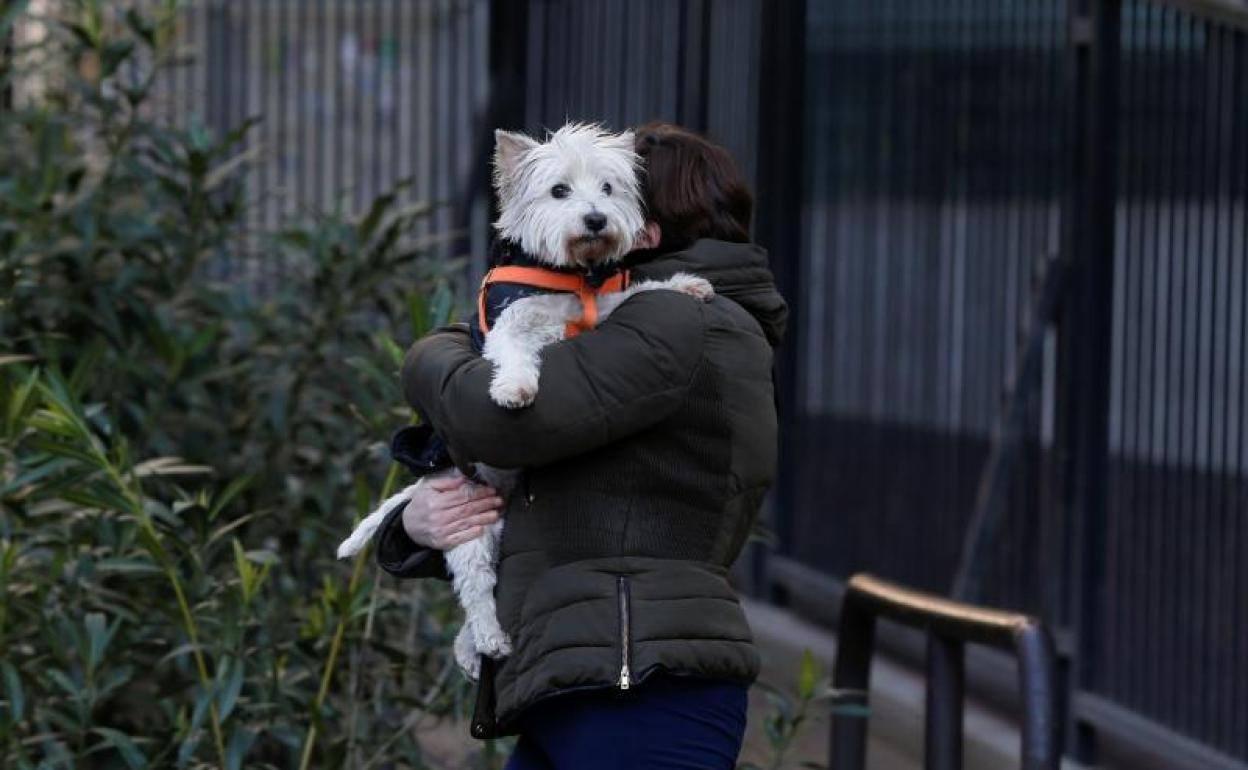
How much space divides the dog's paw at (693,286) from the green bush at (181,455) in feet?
4.53

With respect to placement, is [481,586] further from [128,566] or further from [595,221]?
[128,566]

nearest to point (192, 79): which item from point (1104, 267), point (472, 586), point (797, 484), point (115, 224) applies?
point (797, 484)

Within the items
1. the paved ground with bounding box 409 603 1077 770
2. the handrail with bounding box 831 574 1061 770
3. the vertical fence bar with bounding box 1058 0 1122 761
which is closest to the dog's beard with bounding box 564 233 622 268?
the handrail with bounding box 831 574 1061 770

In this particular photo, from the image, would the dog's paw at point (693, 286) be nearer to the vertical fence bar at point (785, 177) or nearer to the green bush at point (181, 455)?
the green bush at point (181, 455)

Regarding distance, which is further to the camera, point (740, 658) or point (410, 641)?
point (410, 641)

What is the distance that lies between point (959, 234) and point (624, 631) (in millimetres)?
4606

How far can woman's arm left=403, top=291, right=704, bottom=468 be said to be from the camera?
127 inches

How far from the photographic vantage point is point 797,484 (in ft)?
29.3

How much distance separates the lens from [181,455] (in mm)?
6121

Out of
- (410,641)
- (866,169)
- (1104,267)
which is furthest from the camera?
(866,169)

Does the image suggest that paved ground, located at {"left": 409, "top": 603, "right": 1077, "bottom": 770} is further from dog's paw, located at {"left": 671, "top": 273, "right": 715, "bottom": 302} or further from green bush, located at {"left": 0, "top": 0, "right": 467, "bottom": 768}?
dog's paw, located at {"left": 671, "top": 273, "right": 715, "bottom": 302}

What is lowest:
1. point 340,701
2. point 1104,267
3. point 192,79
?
point 340,701

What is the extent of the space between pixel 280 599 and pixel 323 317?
3.64ft

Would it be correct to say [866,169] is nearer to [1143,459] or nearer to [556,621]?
[1143,459]
